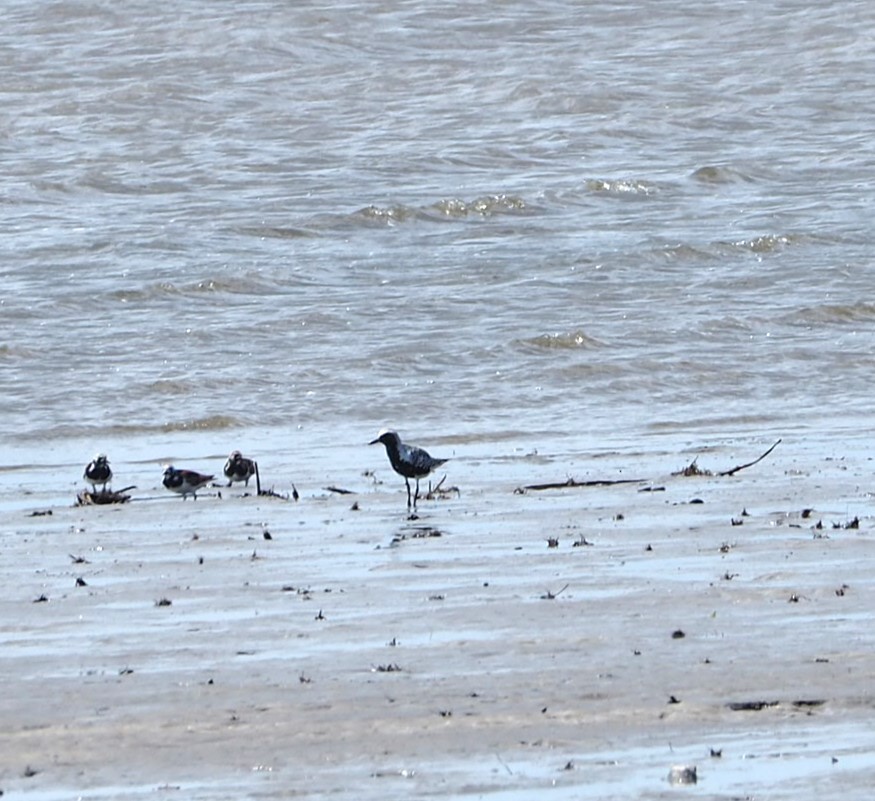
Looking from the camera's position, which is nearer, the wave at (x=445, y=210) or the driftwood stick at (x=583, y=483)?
the driftwood stick at (x=583, y=483)

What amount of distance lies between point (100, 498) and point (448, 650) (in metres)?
4.11

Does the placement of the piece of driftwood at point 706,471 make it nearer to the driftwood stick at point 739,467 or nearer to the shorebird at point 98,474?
the driftwood stick at point 739,467

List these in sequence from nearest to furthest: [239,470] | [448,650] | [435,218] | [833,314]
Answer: [448,650] → [239,470] → [833,314] → [435,218]

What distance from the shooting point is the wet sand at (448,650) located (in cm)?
531

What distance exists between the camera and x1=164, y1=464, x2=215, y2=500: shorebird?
34.0 feet

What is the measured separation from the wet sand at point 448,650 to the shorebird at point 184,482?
0.70 m

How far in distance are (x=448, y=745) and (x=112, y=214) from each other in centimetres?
1807

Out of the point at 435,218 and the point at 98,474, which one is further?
the point at 435,218

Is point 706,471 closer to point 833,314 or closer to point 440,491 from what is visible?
point 440,491

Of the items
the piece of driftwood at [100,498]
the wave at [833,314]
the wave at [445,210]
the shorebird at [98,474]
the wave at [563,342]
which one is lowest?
the piece of driftwood at [100,498]

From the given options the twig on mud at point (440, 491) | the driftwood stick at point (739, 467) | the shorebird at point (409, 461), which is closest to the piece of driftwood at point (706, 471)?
the driftwood stick at point (739, 467)

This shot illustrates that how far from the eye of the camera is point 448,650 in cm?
647

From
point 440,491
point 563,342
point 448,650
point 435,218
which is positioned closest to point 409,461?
point 440,491

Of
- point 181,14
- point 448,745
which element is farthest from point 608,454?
point 181,14
